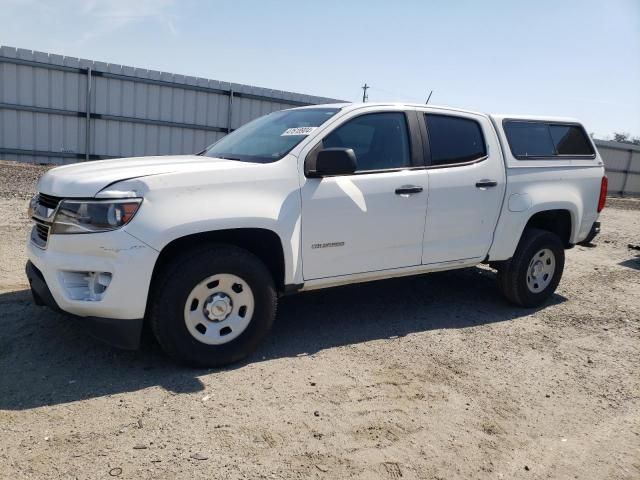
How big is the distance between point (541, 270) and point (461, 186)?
5.22 ft

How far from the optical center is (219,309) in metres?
3.76

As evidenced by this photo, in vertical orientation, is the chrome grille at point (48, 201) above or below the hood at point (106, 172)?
below

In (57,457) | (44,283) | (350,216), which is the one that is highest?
(350,216)

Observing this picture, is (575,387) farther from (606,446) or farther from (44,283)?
(44,283)

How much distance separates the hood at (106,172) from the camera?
3441mm

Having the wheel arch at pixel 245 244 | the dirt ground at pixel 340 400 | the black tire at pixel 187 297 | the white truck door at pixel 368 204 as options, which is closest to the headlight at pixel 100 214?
the wheel arch at pixel 245 244

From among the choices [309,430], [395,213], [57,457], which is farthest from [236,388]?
[395,213]

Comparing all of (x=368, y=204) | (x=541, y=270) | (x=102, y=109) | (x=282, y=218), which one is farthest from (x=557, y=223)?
(x=102, y=109)

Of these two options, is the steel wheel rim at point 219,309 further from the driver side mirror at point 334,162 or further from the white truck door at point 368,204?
the driver side mirror at point 334,162

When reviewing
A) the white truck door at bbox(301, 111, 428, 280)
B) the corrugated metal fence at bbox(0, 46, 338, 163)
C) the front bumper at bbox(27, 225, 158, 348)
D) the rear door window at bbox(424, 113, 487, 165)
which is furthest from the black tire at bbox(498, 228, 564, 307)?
the corrugated metal fence at bbox(0, 46, 338, 163)

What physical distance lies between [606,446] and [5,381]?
12.1ft

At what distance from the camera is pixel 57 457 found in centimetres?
271

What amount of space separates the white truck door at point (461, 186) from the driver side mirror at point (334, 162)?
0.99m

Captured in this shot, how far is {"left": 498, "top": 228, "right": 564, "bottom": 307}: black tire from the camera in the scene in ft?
18.0
